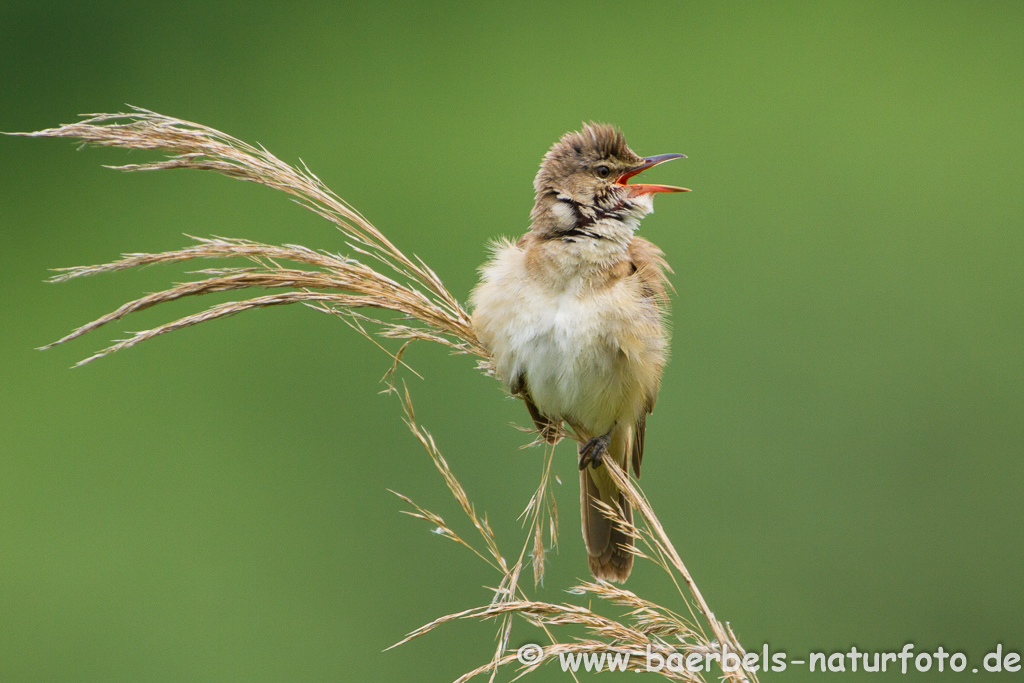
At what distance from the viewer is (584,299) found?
315cm

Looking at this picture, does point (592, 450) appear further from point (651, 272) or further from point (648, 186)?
point (648, 186)

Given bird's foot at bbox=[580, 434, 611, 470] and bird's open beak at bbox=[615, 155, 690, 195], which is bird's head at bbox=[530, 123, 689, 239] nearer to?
bird's open beak at bbox=[615, 155, 690, 195]

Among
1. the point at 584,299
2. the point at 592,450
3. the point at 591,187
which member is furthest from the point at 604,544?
the point at 591,187

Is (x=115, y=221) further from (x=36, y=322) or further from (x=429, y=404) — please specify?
(x=429, y=404)

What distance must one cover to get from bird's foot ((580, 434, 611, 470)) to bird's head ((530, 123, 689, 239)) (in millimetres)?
634

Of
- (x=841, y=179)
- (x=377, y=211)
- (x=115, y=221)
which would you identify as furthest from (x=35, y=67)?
(x=841, y=179)

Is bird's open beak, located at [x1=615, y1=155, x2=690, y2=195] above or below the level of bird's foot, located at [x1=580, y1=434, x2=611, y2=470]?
above

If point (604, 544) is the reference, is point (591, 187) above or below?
above

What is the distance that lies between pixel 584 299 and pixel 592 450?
474 mm

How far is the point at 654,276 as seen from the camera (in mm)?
A: 3332

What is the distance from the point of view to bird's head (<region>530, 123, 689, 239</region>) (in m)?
3.27

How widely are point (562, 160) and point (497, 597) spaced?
61.7 inches

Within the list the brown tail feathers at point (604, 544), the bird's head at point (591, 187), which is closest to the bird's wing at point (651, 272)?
the bird's head at point (591, 187)

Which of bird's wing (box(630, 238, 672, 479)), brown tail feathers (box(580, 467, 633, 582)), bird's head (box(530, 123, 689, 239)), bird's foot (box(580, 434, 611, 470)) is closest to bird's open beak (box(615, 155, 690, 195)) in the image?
bird's head (box(530, 123, 689, 239))
